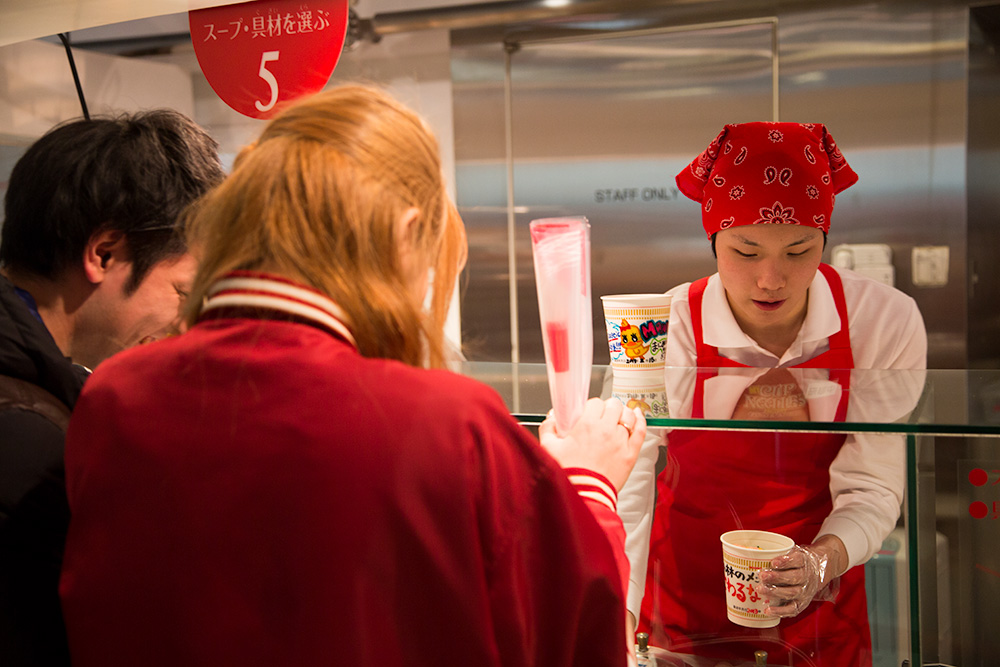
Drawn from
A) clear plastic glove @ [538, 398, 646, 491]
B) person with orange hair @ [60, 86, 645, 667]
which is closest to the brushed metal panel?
clear plastic glove @ [538, 398, 646, 491]

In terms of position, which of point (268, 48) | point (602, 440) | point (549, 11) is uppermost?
point (549, 11)

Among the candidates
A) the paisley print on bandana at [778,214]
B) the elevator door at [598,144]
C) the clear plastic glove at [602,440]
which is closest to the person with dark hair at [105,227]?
the clear plastic glove at [602,440]

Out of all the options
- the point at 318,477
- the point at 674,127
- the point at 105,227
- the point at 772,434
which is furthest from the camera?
the point at 674,127

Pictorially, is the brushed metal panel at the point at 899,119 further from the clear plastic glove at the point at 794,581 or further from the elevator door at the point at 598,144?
the clear plastic glove at the point at 794,581

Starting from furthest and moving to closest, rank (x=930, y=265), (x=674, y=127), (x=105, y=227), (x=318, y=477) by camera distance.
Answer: (x=674, y=127) < (x=930, y=265) < (x=105, y=227) < (x=318, y=477)

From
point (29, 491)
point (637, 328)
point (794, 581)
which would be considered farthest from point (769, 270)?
point (29, 491)

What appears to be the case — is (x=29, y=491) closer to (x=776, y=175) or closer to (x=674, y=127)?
(x=776, y=175)

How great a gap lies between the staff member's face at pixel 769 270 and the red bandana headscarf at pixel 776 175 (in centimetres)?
2

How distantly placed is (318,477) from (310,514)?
3 centimetres

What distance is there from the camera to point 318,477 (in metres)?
0.63

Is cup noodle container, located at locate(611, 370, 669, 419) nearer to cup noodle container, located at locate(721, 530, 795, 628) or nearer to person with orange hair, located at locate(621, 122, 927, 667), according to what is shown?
person with orange hair, located at locate(621, 122, 927, 667)

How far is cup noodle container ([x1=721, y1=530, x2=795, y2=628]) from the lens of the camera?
3.50ft

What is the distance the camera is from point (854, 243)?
2.85 m

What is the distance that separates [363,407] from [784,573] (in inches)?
27.2
